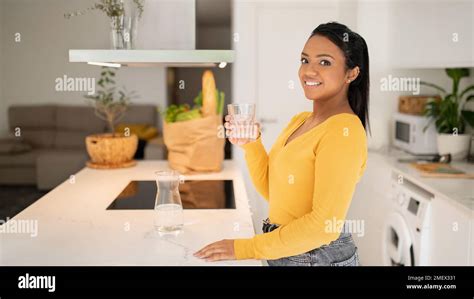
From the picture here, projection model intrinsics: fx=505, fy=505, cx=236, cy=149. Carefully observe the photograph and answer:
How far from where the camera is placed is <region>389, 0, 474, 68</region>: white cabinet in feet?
7.67

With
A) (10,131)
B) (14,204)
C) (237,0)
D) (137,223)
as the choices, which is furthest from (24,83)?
(137,223)

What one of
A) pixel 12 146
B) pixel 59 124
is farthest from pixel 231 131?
pixel 59 124

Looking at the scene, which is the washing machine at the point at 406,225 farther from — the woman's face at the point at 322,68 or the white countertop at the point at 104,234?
the woman's face at the point at 322,68

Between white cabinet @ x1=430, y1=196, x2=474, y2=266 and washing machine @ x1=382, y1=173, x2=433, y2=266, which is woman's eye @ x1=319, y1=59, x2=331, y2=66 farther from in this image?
washing machine @ x1=382, y1=173, x2=433, y2=266

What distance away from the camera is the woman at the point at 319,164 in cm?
102

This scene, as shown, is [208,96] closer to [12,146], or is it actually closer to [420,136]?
[420,136]

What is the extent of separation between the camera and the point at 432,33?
96.0 inches

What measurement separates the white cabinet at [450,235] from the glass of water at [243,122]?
857mm

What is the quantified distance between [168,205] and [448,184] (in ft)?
3.88

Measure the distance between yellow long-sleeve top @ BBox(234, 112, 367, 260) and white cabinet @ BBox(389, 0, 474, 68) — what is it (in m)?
1.47

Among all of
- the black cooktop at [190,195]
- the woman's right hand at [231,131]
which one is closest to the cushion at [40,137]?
the black cooktop at [190,195]

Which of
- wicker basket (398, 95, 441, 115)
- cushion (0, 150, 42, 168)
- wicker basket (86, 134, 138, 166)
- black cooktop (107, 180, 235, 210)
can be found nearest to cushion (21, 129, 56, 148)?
cushion (0, 150, 42, 168)

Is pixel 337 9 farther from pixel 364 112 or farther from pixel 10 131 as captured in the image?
pixel 10 131

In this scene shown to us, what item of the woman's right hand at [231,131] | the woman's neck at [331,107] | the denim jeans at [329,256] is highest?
the woman's neck at [331,107]
